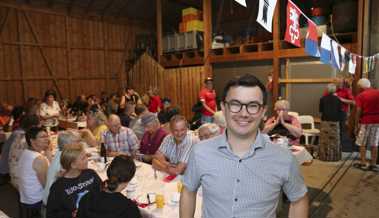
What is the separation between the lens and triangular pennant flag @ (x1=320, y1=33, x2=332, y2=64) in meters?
4.63

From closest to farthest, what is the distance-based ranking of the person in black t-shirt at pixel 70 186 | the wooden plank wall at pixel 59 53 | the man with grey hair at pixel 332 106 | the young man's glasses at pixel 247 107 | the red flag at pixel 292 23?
the young man's glasses at pixel 247 107 < the person in black t-shirt at pixel 70 186 < the red flag at pixel 292 23 < the man with grey hair at pixel 332 106 < the wooden plank wall at pixel 59 53

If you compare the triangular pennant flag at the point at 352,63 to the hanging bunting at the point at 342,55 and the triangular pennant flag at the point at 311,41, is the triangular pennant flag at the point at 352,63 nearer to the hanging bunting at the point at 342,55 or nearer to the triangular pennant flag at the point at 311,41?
the hanging bunting at the point at 342,55

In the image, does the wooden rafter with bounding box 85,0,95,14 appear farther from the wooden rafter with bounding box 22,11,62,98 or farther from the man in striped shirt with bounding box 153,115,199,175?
the man in striped shirt with bounding box 153,115,199,175

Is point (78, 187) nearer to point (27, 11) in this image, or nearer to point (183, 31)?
point (183, 31)

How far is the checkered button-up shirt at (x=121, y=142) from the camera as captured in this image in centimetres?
426

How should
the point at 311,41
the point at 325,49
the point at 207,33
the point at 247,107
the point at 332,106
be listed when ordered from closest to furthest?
the point at 247,107 < the point at 311,41 < the point at 325,49 < the point at 332,106 < the point at 207,33

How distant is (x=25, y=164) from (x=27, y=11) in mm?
8349

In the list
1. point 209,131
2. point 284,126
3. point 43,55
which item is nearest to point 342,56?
point 284,126

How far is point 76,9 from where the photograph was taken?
1055cm

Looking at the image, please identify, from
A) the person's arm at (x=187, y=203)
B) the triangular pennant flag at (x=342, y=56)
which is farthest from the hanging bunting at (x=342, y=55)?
the person's arm at (x=187, y=203)

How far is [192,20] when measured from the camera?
30.7 ft

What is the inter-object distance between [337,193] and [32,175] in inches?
179

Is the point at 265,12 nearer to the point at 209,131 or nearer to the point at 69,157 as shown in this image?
the point at 209,131

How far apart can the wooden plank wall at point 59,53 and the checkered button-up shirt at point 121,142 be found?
6762 mm
